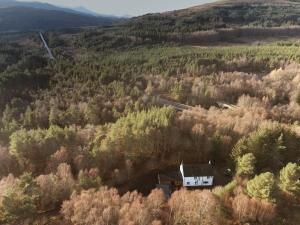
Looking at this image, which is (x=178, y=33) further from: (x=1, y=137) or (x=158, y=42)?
(x=1, y=137)

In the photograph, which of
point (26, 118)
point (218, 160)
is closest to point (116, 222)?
point (218, 160)

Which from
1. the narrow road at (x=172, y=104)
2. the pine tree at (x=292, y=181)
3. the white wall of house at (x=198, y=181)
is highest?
the pine tree at (x=292, y=181)

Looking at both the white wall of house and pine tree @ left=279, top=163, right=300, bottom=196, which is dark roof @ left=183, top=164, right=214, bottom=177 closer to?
the white wall of house

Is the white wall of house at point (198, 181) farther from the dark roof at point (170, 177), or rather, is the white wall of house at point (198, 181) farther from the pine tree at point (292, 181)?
the pine tree at point (292, 181)

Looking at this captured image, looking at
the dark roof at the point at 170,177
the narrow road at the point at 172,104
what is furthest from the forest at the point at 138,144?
the dark roof at the point at 170,177

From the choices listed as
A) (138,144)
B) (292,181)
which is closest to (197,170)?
(138,144)
